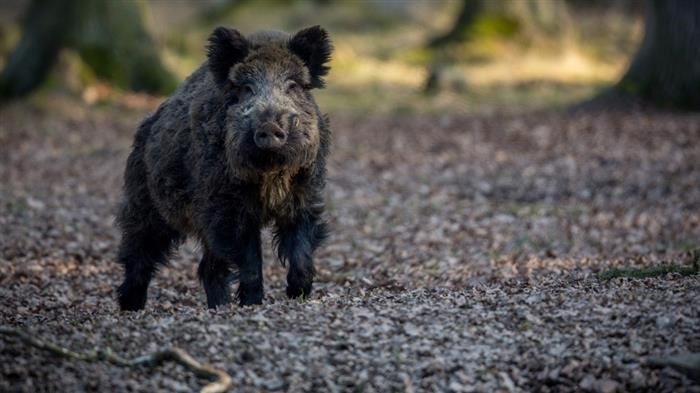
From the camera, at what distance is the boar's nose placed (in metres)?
6.91

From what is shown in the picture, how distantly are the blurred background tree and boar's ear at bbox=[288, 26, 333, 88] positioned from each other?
11.2 meters

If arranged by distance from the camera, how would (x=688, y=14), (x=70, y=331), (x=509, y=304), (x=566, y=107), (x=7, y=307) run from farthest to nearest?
(x=566, y=107) < (x=688, y=14) < (x=7, y=307) < (x=509, y=304) < (x=70, y=331)

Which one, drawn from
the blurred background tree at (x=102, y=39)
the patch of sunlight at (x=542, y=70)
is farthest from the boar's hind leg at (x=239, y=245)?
the patch of sunlight at (x=542, y=70)

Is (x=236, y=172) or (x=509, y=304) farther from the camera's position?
(x=236, y=172)

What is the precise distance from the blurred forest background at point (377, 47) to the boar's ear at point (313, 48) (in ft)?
36.2

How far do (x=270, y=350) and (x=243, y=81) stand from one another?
2344 mm

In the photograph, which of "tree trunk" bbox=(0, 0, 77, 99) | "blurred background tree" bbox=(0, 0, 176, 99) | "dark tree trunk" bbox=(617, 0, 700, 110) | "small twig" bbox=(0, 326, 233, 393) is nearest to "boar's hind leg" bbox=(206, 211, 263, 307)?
"small twig" bbox=(0, 326, 233, 393)

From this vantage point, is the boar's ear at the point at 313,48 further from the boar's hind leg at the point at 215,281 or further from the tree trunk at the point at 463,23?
the tree trunk at the point at 463,23

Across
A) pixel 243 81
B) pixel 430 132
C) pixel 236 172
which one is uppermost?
pixel 243 81

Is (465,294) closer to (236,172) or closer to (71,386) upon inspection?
(236,172)

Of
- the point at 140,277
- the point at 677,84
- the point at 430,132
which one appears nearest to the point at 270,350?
the point at 140,277

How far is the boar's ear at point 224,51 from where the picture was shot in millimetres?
7578

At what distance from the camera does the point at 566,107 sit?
17984mm

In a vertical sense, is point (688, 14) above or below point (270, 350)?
above
